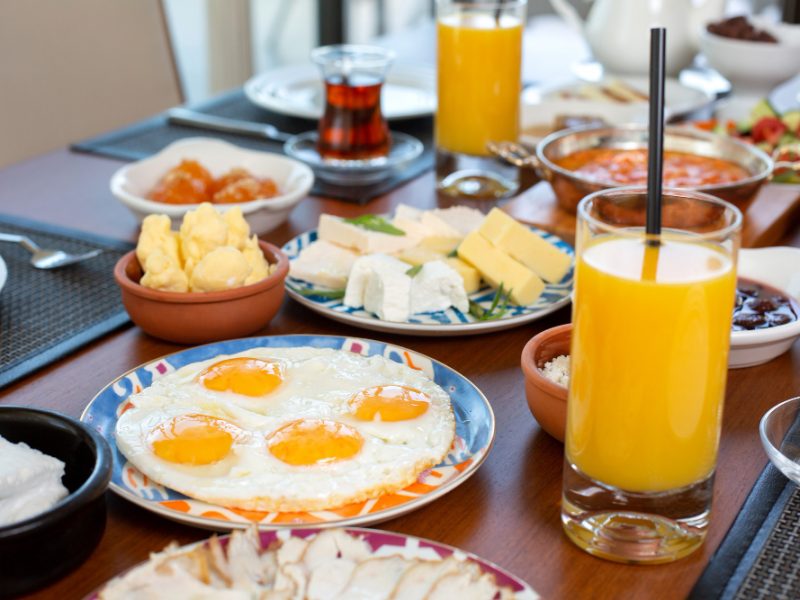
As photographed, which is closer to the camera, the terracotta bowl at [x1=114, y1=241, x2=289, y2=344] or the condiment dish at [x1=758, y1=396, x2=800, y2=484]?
the condiment dish at [x1=758, y1=396, x2=800, y2=484]

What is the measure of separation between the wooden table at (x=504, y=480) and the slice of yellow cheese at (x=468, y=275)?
0.09 meters

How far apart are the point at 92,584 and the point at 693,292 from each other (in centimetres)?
54


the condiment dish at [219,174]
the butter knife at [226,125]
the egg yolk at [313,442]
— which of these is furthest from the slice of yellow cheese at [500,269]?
the butter knife at [226,125]

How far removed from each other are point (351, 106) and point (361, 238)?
46 cm

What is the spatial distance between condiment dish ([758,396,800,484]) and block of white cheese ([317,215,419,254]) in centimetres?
59

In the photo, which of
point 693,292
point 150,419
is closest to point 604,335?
point 693,292

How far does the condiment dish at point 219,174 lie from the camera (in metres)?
1.56

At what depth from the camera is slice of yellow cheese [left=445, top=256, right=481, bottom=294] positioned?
1379mm

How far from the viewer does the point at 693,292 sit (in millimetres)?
782

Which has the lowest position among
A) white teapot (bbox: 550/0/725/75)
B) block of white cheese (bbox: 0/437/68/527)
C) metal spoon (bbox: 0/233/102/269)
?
metal spoon (bbox: 0/233/102/269)

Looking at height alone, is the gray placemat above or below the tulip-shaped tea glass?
below

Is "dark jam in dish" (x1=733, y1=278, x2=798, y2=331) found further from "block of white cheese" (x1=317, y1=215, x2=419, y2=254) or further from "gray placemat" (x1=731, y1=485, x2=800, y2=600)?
"block of white cheese" (x1=317, y1=215, x2=419, y2=254)

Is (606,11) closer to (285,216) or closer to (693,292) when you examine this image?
(285,216)

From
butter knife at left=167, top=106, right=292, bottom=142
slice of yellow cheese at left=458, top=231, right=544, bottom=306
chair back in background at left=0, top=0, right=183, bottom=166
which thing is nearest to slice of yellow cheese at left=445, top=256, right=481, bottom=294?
slice of yellow cheese at left=458, top=231, right=544, bottom=306
